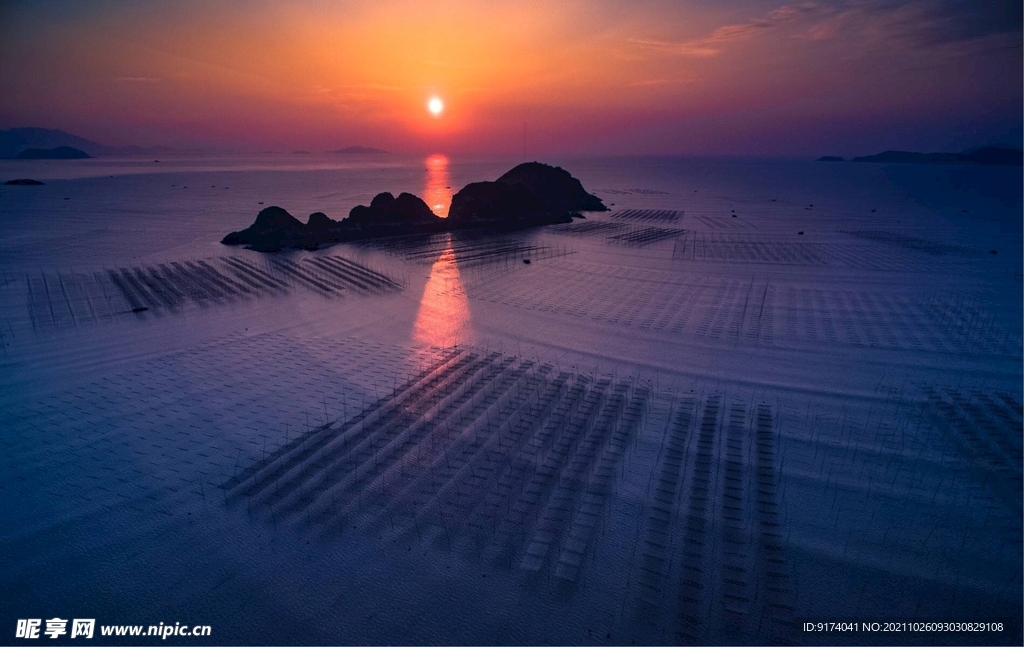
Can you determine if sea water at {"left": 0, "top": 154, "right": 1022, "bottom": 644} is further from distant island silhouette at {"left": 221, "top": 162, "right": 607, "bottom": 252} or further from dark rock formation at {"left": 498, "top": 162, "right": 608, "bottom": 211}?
dark rock formation at {"left": 498, "top": 162, "right": 608, "bottom": 211}

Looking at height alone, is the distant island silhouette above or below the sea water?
above

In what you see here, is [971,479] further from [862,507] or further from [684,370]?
[684,370]

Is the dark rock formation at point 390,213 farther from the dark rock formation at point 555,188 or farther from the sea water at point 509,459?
the dark rock formation at point 555,188

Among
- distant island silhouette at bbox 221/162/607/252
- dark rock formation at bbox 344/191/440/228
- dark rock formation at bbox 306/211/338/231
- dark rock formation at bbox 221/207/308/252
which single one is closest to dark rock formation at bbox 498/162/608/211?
distant island silhouette at bbox 221/162/607/252

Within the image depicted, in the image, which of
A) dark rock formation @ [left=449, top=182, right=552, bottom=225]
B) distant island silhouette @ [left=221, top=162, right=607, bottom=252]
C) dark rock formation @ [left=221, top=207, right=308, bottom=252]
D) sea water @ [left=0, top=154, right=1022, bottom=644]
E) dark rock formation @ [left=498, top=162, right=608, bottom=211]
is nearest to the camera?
sea water @ [left=0, top=154, right=1022, bottom=644]

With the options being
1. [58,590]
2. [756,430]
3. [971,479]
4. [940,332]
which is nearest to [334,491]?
[58,590]

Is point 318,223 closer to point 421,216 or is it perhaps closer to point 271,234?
point 271,234

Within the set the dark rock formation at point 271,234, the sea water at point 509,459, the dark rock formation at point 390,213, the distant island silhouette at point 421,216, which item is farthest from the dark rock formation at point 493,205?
the sea water at point 509,459
